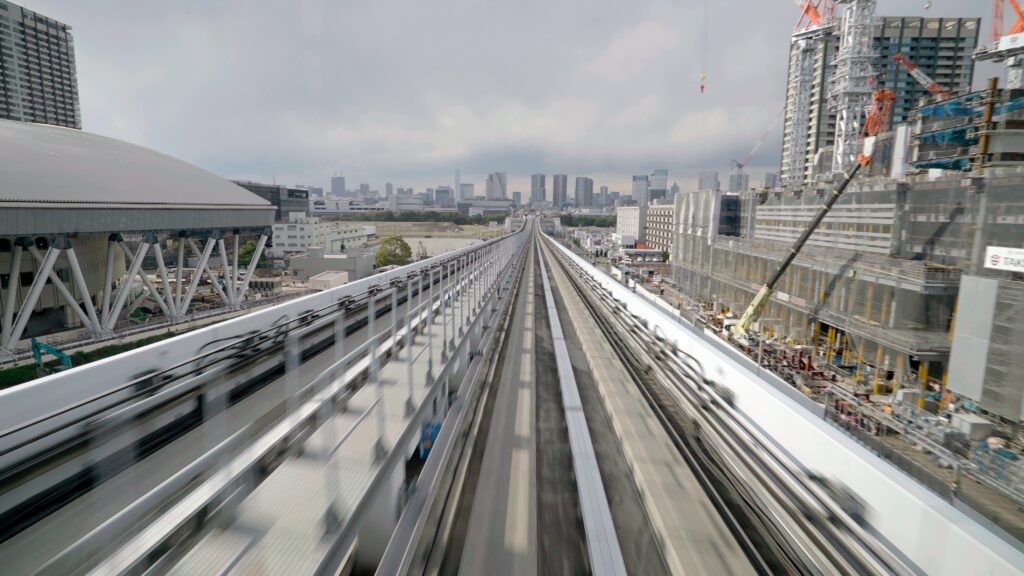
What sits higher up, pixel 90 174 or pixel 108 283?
pixel 90 174

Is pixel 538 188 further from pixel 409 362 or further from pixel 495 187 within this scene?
pixel 409 362

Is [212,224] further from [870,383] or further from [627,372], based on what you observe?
[870,383]

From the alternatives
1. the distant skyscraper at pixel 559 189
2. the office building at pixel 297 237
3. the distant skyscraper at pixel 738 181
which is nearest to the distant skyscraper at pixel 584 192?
the distant skyscraper at pixel 559 189

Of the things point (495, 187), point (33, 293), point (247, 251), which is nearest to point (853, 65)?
point (33, 293)

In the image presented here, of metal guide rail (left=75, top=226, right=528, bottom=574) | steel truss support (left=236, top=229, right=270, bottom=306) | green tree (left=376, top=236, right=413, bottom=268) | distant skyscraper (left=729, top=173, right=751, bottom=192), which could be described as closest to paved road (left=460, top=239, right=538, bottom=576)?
metal guide rail (left=75, top=226, right=528, bottom=574)

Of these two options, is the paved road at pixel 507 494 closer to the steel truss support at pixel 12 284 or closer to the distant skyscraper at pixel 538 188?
the steel truss support at pixel 12 284

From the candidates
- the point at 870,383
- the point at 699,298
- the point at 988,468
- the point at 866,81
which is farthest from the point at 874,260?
the point at 866,81
